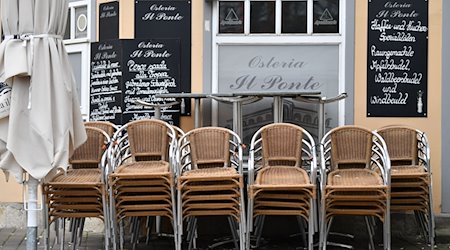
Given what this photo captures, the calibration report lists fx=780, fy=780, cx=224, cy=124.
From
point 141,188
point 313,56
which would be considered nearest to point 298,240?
point 313,56

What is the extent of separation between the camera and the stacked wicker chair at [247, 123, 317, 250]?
6703mm

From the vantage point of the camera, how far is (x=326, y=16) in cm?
834

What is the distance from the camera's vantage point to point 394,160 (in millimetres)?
7742

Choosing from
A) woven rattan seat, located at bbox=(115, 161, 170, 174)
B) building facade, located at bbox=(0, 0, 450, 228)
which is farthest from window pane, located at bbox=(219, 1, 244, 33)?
woven rattan seat, located at bbox=(115, 161, 170, 174)

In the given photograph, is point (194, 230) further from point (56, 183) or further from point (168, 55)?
point (168, 55)

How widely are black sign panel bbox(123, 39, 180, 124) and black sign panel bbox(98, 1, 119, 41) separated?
0.29 m

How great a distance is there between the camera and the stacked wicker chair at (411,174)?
728 cm

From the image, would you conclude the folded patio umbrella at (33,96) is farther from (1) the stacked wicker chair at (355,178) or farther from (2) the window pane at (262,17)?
(2) the window pane at (262,17)

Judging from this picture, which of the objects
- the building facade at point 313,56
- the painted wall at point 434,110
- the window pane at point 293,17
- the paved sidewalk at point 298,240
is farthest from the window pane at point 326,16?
the paved sidewalk at point 298,240

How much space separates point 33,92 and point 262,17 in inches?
136

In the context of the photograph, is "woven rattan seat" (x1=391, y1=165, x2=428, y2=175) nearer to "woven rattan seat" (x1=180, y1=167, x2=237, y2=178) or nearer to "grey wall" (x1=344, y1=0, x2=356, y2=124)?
"grey wall" (x1=344, y1=0, x2=356, y2=124)

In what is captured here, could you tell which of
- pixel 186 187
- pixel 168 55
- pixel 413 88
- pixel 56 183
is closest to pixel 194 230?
pixel 186 187

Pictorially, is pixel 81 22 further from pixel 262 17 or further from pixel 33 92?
pixel 33 92

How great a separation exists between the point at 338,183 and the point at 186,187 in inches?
52.3
